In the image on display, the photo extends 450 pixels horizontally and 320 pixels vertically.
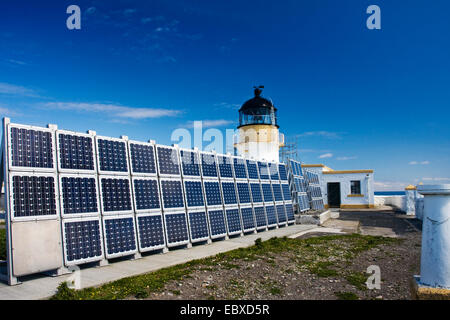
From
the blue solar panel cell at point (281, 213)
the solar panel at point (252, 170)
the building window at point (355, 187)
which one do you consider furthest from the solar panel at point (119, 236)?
the building window at point (355, 187)

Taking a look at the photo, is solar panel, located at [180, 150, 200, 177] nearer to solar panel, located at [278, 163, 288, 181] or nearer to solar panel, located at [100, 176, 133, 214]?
solar panel, located at [100, 176, 133, 214]

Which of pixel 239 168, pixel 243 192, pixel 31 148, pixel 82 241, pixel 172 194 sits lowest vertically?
pixel 82 241

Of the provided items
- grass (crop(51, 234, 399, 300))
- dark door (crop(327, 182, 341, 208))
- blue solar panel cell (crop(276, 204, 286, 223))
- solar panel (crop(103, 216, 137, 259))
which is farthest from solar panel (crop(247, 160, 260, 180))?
dark door (crop(327, 182, 341, 208))

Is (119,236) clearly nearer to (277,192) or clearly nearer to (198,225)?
(198,225)

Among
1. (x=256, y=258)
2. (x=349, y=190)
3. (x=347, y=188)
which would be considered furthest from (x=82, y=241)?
(x=349, y=190)

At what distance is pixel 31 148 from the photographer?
29.4ft

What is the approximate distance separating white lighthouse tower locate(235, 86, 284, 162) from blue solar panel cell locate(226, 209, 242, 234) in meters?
12.0

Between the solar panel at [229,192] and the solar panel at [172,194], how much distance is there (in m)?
3.08

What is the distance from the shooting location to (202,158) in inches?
592

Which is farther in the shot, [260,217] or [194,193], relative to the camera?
[260,217]

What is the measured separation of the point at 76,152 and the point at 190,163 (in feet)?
17.3

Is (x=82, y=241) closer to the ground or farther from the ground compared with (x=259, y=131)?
closer to the ground
